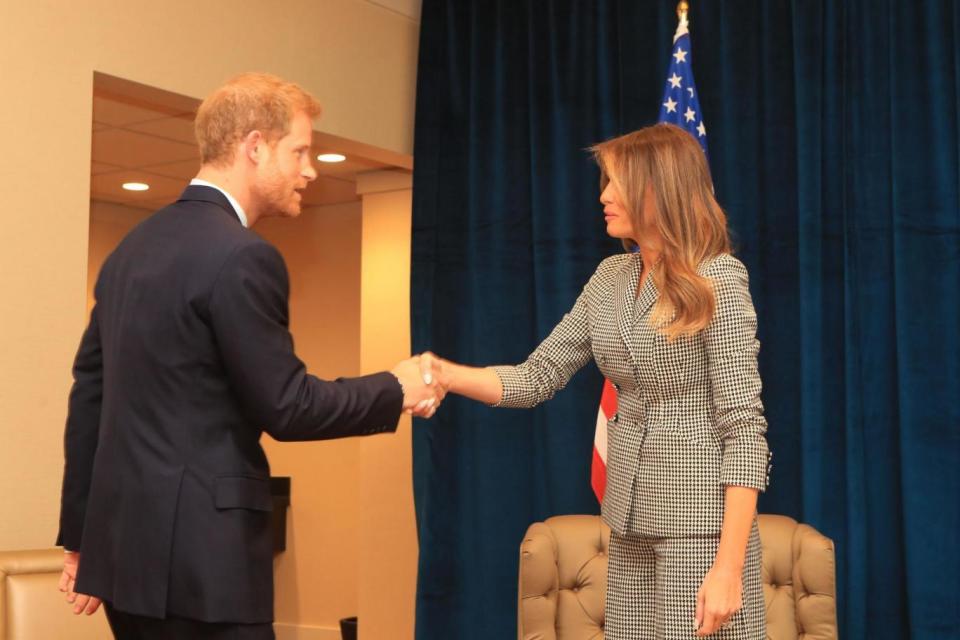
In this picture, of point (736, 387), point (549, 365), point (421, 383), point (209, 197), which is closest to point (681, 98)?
point (549, 365)

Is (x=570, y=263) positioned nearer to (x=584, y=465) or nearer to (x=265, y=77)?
(x=584, y=465)

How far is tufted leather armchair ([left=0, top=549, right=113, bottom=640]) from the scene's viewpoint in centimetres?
307

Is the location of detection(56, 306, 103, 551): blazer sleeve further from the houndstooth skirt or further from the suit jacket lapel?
the houndstooth skirt

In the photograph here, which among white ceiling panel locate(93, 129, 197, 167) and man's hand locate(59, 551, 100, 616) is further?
white ceiling panel locate(93, 129, 197, 167)

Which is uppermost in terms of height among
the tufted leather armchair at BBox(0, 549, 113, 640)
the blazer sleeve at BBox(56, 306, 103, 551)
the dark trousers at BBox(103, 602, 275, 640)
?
the blazer sleeve at BBox(56, 306, 103, 551)

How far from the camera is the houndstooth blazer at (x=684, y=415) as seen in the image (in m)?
2.11

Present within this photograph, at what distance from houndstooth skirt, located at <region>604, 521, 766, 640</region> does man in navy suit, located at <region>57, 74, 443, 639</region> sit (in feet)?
2.19

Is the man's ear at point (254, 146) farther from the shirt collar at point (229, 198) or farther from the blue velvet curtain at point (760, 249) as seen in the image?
the blue velvet curtain at point (760, 249)

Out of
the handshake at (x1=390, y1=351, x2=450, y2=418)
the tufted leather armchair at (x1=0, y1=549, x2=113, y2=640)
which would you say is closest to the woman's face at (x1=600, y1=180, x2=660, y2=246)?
the handshake at (x1=390, y1=351, x2=450, y2=418)

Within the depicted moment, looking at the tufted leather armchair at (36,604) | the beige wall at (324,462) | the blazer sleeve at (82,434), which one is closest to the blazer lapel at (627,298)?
the blazer sleeve at (82,434)

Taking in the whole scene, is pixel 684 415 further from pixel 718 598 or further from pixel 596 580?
pixel 596 580

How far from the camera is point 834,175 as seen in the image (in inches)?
163

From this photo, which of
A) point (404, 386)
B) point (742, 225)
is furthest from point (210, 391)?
point (742, 225)

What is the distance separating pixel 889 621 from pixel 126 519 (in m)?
2.93
